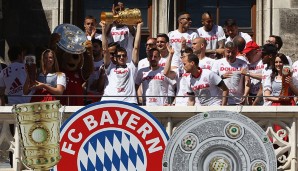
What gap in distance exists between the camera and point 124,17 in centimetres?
1923

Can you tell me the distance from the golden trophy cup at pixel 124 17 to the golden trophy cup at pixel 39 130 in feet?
19.0

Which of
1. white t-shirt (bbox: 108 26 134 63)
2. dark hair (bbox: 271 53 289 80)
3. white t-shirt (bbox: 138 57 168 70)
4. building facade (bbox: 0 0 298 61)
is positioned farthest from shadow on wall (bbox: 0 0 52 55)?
dark hair (bbox: 271 53 289 80)

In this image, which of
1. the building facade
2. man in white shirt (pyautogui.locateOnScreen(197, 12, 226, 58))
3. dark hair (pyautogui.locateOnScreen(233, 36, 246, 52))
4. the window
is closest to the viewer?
dark hair (pyautogui.locateOnScreen(233, 36, 246, 52))

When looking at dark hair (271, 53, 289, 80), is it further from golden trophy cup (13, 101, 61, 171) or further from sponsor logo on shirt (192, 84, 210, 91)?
golden trophy cup (13, 101, 61, 171)

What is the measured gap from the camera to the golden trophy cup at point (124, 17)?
1919cm

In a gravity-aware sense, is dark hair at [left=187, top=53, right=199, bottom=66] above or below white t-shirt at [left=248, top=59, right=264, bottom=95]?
above

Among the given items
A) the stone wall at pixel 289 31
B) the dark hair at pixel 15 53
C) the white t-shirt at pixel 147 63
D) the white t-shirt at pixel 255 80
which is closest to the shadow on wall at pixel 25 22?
the dark hair at pixel 15 53

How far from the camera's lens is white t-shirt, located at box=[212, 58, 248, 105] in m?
18.6

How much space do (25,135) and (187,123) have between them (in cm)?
385

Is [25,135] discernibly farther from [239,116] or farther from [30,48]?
[30,48]

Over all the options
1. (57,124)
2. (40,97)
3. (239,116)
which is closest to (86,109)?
(40,97)

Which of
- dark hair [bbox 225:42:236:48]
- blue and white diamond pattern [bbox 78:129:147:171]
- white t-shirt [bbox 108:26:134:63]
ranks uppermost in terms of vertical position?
white t-shirt [bbox 108:26:134:63]

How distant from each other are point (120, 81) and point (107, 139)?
4.54ft

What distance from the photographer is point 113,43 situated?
1880 cm
